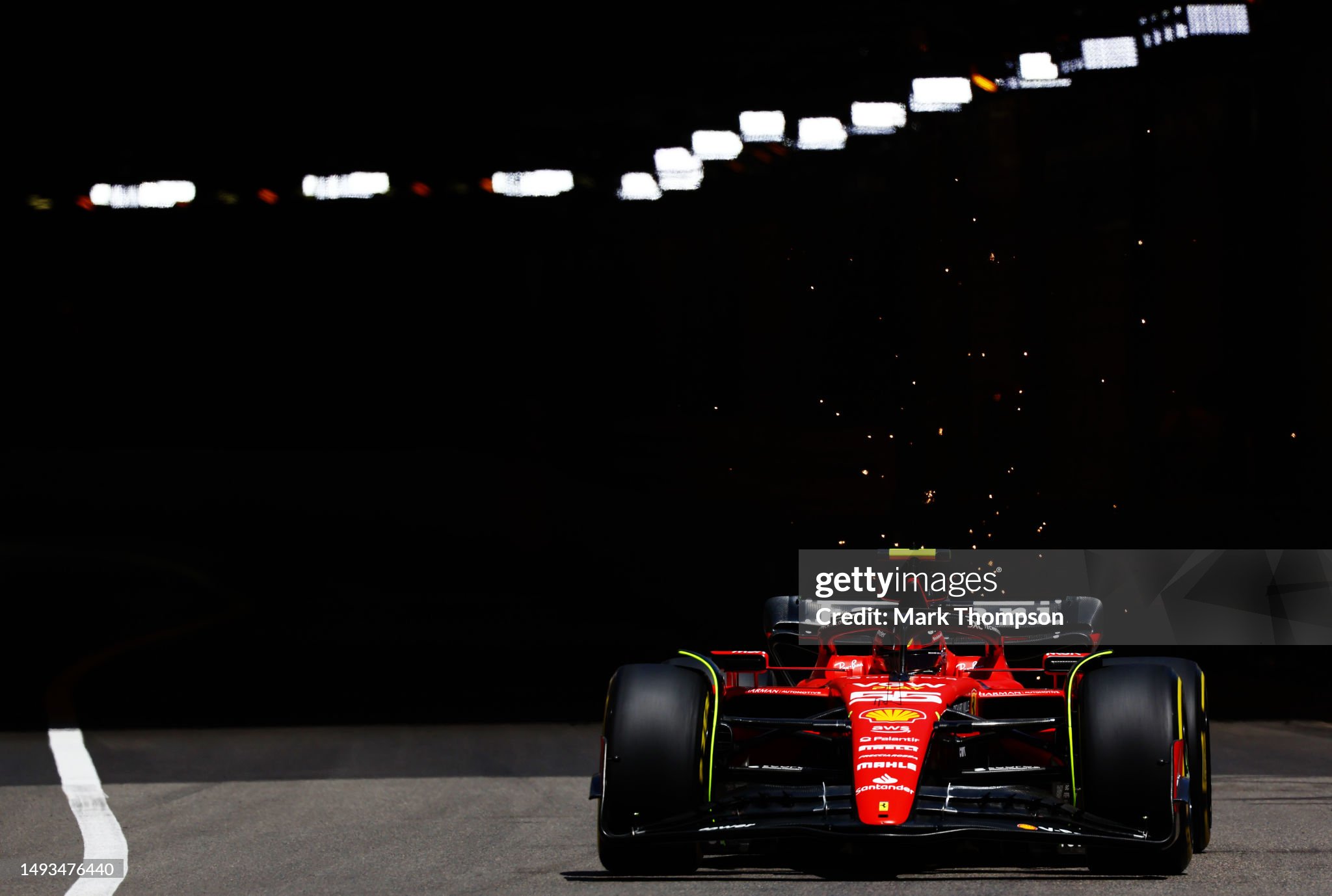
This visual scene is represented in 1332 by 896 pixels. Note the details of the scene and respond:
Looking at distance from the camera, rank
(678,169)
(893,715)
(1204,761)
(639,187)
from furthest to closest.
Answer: (639,187), (678,169), (1204,761), (893,715)

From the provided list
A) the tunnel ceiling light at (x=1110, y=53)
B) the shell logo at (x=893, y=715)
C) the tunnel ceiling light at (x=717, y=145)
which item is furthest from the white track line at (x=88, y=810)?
the tunnel ceiling light at (x=717, y=145)

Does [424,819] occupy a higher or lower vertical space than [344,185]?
lower

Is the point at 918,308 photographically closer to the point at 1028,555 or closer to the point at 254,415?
the point at 1028,555

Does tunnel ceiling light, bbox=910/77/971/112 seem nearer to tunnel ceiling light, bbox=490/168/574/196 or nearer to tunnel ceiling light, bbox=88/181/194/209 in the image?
tunnel ceiling light, bbox=490/168/574/196

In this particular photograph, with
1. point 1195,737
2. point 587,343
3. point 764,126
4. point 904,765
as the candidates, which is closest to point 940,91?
point 764,126

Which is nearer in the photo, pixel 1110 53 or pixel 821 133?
pixel 1110 53

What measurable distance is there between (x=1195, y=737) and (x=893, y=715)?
124 centimetres

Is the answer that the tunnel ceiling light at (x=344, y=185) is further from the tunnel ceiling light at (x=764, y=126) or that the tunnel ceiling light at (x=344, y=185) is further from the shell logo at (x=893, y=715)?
the shell logo at (x=893, y=715)

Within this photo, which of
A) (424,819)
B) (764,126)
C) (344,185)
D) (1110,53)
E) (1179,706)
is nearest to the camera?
(1179,706)

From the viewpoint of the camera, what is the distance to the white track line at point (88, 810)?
695cm

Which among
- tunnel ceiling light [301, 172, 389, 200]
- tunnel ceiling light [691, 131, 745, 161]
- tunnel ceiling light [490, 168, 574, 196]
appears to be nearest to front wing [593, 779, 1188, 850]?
tunnel ceiling light [691, 131, 745, 161]

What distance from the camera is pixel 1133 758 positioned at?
6.48m

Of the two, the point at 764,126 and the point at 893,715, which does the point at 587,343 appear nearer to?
the point at 764,126

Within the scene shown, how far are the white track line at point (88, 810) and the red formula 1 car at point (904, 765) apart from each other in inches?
83.2
